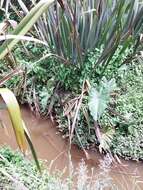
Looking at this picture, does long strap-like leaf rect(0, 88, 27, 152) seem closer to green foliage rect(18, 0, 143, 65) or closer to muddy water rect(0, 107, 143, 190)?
muddy water rect(0, 107, 143, 190)

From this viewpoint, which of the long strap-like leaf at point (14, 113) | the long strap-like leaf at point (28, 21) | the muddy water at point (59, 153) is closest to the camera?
the long strap-like leaf at point (14, 113)

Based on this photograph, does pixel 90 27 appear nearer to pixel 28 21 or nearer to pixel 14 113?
pixel 28 21

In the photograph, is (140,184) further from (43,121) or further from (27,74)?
(27,74)

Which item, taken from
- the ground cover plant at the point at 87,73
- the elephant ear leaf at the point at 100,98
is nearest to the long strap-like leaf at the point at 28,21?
the ground cover plant at the point at 87,73

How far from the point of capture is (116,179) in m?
3.57

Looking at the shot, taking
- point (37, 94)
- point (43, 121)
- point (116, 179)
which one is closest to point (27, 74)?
point (37, 94)

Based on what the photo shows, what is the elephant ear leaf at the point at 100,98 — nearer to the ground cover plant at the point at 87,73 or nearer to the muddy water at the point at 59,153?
the ground cover plant at the point at 87,73

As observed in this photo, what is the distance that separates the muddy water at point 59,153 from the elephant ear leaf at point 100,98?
0.34m

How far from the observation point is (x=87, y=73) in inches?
159

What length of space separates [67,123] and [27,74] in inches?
25.8

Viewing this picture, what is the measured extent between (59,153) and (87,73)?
30.8 inches

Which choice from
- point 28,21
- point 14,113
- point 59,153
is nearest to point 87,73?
point 59,153

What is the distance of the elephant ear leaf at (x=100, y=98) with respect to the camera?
3744 millimetres

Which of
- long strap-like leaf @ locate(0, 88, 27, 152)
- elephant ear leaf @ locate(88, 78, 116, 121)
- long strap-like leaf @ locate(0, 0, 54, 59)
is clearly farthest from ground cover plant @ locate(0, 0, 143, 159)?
long strap-like leaf @ locate(0, 88, 27, 152)
